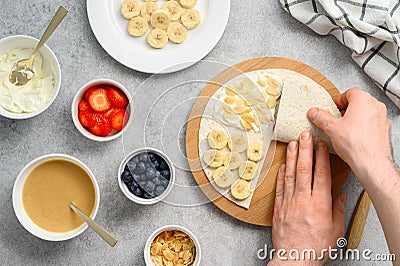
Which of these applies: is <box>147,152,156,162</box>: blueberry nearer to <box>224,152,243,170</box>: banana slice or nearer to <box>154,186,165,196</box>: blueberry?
<box>154,186,165,196</box>: blueberry

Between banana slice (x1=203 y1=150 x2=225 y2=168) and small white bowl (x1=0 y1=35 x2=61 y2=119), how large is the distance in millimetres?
482

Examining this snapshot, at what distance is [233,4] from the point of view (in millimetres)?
1881

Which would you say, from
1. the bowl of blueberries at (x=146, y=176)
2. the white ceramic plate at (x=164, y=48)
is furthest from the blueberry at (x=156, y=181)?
the white ceramic plate at (x=164, y=48)

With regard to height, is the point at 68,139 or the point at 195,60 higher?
the point at 195,60

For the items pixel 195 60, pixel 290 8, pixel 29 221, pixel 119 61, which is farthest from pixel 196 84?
pixel 29 221

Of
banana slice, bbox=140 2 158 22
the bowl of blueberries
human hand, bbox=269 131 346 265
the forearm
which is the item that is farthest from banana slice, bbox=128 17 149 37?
the forearm

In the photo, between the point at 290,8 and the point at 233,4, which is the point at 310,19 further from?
the point at 233,4

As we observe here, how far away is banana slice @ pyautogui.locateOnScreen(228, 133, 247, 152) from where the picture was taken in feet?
5.90

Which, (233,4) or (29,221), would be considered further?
(233,4)

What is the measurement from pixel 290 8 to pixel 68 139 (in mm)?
799

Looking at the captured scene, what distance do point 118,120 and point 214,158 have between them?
12.2 inches

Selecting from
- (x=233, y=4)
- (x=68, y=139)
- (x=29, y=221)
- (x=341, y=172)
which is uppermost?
(x=233, y=4)

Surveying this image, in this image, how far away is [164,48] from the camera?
183 cm

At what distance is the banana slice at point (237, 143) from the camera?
5.90 feet
